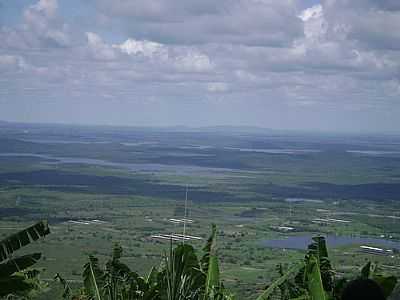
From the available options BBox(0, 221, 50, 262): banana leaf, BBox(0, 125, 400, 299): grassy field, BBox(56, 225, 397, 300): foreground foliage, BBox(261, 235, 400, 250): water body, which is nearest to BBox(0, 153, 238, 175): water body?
BBox(0, 125, 400, 299): grassy field

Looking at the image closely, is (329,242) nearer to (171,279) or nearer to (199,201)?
(199,201)

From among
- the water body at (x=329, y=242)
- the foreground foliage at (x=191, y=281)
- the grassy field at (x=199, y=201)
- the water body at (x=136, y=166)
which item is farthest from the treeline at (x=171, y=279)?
the water body at (x=136, y=166)

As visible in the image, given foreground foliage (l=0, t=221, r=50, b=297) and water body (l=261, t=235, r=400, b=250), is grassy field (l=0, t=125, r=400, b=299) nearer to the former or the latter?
water body (l=261, t=235, r=400, b=250)

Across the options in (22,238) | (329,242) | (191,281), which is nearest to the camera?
(22,238)

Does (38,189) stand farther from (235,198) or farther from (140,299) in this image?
(140,299)

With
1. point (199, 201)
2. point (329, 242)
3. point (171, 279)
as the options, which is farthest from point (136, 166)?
point (171, 279)

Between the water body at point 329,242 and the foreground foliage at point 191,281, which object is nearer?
the foreground foliage at point 191,281

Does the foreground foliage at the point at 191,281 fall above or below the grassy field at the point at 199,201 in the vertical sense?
above

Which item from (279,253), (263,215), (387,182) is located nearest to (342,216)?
(263,215)

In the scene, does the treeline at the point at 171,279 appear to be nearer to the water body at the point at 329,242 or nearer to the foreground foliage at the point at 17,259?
the foreground foliage at the point at 17,259

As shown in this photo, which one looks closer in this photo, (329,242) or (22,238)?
(22,238)

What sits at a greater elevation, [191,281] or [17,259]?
[17,259]
